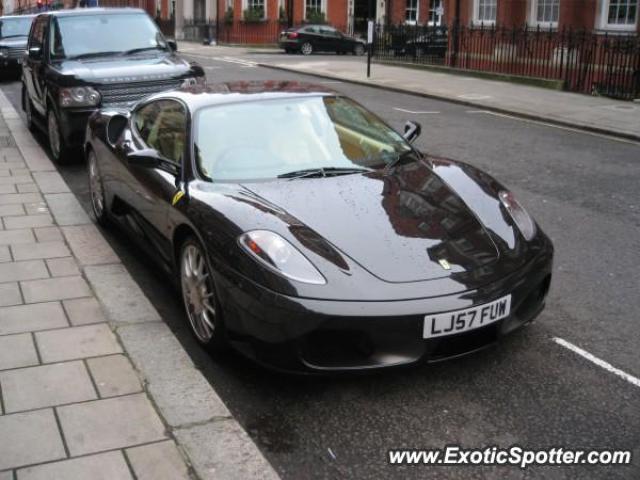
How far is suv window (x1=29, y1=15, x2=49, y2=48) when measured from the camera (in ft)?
35.4

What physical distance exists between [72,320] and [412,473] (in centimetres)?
244

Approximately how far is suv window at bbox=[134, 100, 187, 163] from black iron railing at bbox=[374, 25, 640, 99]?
14054 mm

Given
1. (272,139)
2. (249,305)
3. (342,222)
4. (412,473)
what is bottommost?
(412,473)

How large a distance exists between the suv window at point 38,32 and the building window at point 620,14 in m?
14.0

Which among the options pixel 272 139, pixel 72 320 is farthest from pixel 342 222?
pixel 72 320

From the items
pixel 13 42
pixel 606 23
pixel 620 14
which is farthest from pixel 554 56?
pixel 13 42

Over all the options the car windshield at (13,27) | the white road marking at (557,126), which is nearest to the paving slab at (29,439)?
the white road marking at (557,126)

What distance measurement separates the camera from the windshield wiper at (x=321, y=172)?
184 inches

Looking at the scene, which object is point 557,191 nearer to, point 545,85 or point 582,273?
point 582,273

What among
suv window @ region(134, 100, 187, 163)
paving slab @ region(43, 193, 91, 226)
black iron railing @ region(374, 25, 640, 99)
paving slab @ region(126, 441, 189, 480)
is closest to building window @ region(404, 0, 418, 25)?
black iron railing @ region(374, 25, 640, 99)

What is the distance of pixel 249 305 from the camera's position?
3758 mm

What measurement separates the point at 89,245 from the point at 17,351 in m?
2.06

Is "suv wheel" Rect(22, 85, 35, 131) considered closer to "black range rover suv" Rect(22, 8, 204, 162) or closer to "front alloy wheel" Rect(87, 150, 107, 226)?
"black range rover suv" Rect(22, 8, 204, 162)

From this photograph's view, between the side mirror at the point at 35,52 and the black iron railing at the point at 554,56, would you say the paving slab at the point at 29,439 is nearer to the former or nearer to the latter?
the side mirror at the point at 35,52
